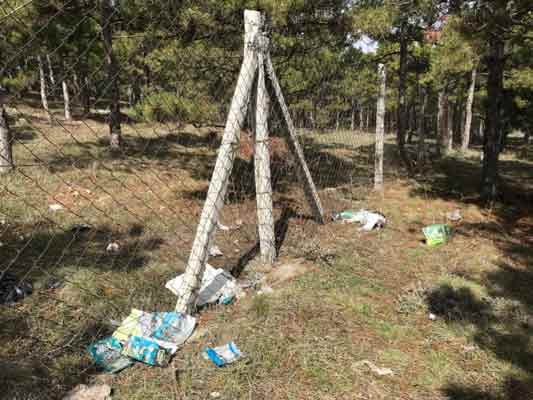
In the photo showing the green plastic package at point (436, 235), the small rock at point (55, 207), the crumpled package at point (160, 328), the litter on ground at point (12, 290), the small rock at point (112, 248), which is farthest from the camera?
the small rock at point (55, 207)

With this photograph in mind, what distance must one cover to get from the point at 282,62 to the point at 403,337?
14.0ft

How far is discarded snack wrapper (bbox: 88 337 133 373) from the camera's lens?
202 centimetres

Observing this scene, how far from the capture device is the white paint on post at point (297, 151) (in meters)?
3.08

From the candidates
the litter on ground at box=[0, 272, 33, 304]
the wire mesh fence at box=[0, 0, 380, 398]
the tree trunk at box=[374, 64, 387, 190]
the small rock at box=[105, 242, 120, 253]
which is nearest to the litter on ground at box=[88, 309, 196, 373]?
the wire mesh fence at box=[0, 0, 380, 398]

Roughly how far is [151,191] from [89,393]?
12.3ft

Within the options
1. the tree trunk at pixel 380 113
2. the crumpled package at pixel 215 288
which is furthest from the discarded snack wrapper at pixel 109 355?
the tree trunk at pixel 380 113

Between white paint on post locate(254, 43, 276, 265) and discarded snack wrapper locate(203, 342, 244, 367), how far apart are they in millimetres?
1276

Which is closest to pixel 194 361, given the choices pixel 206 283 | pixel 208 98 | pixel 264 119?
pixel 206 283

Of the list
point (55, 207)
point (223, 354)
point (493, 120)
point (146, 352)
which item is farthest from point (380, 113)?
point (146, 352)

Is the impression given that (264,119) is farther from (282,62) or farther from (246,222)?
(282,62)

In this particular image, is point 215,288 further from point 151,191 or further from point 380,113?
point 380,113

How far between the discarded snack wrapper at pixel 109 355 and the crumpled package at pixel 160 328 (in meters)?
0.06

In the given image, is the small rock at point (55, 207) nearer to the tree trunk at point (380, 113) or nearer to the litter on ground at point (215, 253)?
the litter on ground at point (215, 253)

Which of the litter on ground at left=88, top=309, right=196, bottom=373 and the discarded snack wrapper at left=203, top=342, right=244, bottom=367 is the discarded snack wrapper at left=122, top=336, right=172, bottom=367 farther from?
the discarded snack wrapper at left=203, top=342, right=244, bottom=367
